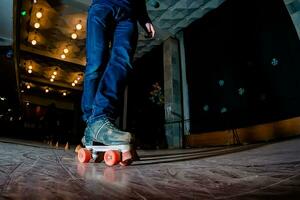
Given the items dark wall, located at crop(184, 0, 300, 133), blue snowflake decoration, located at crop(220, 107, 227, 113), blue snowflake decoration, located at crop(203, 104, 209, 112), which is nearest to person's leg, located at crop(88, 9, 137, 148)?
dark wall, located at crop(184, 0, 300, 133)

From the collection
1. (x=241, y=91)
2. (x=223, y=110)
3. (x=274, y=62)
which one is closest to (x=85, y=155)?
(x=274, y=62)

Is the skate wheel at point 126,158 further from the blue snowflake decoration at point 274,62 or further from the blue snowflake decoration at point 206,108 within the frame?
the blue snowflake decoration at point 206,108

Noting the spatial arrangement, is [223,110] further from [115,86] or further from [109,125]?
[109,125]

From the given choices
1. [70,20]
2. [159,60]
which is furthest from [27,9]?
[159,60]

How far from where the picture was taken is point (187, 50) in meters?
7.00

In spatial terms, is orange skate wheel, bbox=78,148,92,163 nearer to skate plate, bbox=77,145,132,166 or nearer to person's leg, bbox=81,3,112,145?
skate plate, bbox=77,145,132,166

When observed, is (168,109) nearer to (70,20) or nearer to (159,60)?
(159,60)

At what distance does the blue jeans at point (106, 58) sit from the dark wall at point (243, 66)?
3367 millimetres

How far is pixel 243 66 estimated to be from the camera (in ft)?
16.3

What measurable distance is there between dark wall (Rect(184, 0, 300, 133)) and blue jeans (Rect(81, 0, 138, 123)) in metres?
3.37

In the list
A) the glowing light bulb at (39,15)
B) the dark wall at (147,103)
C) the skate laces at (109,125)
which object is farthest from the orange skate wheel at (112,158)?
the glowing light bulb at (39,15)

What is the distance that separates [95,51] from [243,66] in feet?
13.9

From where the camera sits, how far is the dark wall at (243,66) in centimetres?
410

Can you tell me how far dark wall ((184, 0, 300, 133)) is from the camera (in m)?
4.10
